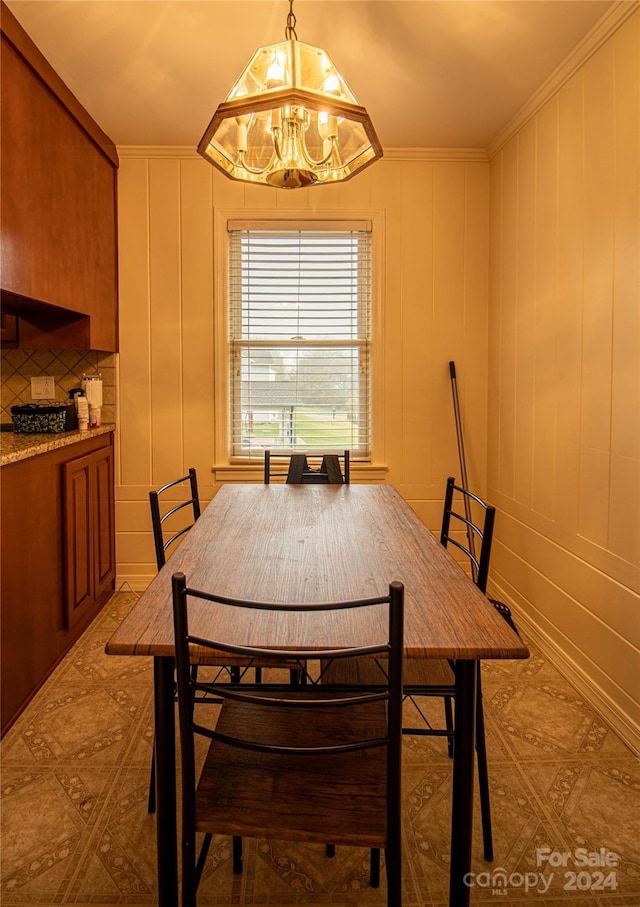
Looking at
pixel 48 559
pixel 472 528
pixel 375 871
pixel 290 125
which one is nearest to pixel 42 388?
pixel 48 559

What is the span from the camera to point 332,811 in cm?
106

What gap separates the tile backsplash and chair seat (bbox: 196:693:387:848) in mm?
2578

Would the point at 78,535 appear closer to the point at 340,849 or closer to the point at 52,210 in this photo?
the point at 52,210

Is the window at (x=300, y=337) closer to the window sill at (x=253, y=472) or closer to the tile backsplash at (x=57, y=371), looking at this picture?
the window sill at (x=253, y=472)

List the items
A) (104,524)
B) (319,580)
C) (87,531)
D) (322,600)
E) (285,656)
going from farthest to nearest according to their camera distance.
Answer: (104,524)
(87,531)
(319,580)
(322,600)
(285,656)

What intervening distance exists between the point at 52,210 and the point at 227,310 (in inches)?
45.0

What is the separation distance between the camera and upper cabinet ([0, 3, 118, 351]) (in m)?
2.17

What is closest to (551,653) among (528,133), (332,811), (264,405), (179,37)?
(332,811)

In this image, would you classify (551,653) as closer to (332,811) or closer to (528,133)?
(332,811)

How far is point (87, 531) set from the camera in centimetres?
288

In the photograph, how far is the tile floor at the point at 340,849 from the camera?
55.9 inches

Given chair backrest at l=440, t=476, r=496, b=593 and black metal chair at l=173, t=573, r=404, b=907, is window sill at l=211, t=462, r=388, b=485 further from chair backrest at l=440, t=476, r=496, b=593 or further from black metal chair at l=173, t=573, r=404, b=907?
black metal chair at l=173, t=573, r=404, b=907

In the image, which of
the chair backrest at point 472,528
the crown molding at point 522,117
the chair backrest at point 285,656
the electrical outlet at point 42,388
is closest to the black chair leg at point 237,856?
the chair backrest at point 285,656

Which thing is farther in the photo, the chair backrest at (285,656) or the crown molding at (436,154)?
the crown molding at (436,154)
